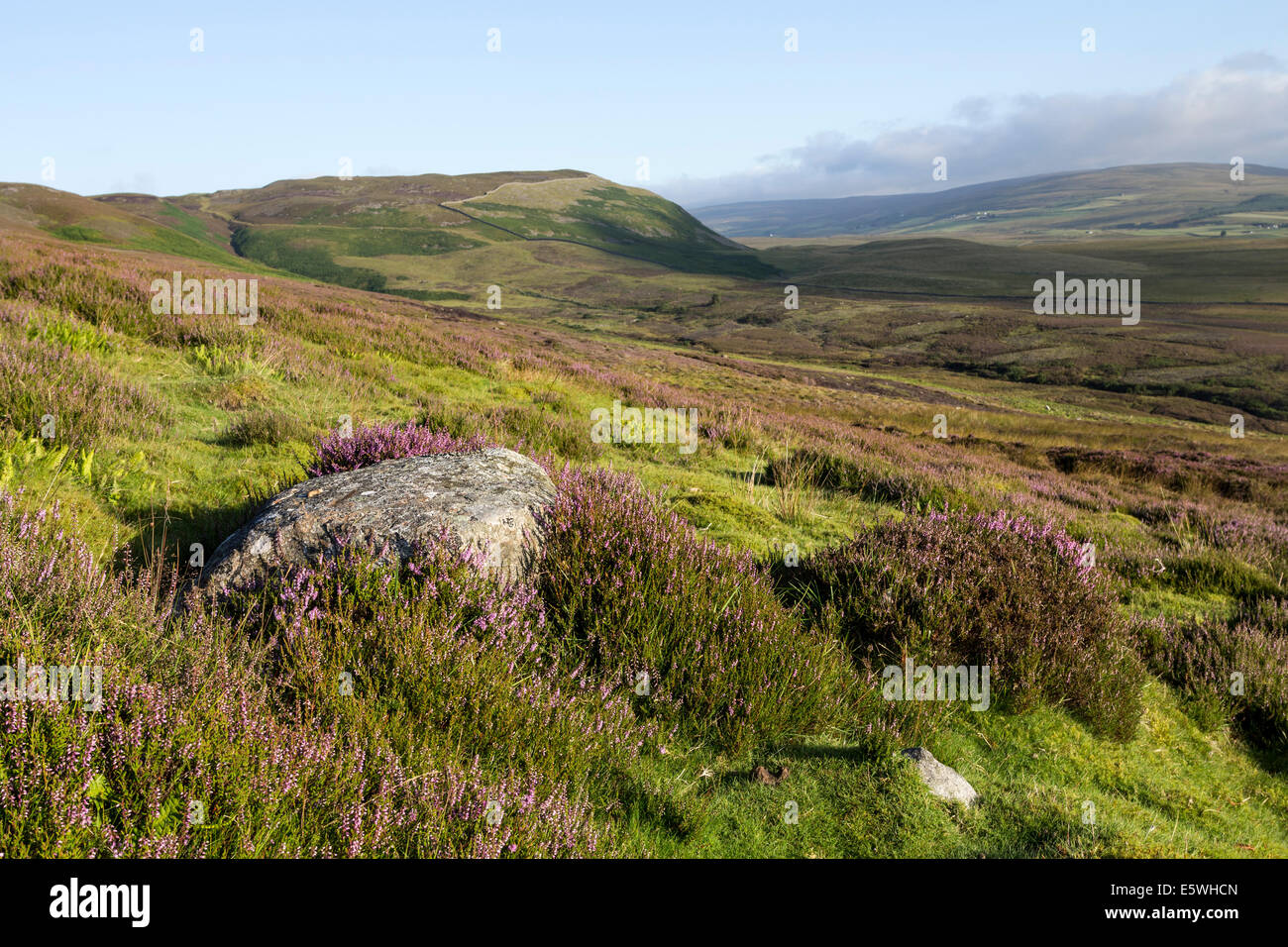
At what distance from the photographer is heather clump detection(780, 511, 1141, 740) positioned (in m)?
4.60

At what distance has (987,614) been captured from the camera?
4828 millimetres

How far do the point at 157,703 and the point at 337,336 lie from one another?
13636mm

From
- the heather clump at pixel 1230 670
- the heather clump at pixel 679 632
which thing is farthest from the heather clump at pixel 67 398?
the heather clump at pixel 1230 670

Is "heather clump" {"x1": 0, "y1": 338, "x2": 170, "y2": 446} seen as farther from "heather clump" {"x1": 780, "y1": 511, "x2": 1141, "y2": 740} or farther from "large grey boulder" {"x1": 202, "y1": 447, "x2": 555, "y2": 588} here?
"heather clump" {"x1": 780, "y1": 511, "x2": 1141, "y2": 740}

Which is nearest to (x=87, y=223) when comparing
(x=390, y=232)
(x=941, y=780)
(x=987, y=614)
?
(x=390, y=232)

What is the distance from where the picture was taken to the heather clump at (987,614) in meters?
4.60

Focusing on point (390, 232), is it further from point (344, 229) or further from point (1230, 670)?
point (1230, 670)

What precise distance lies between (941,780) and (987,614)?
166 cm

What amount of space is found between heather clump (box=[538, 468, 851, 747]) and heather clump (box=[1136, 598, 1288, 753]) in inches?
126

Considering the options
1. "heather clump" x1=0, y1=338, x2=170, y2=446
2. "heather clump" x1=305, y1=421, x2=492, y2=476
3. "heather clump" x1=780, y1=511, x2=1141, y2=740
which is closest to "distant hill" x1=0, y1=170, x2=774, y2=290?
"heather clump" x1=0, y1=338, x2=170, y2=446

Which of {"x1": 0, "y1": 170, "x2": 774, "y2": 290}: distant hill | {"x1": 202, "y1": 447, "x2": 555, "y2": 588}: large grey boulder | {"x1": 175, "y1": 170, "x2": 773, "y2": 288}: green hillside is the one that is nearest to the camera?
{"x1": 202, "y1": 447, "x2": 555, "y2": 588}: large grey boulder

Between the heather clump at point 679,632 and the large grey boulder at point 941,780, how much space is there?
17.5 inches

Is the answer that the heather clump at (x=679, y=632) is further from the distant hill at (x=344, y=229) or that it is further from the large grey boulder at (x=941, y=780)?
the distant hill at (x=344, y=229)
